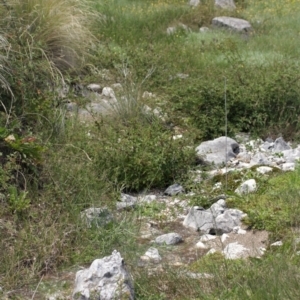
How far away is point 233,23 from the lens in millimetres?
13570

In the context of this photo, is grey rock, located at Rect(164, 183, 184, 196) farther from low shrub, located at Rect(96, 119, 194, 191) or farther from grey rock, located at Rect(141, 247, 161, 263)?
grey rock, located at Rect(141, 247, 161, 263)

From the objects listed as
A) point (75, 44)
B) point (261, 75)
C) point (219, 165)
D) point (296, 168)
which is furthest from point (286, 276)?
point (75, 44)

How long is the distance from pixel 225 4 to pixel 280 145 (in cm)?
963

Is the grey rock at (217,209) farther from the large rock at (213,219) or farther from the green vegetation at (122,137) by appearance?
the green vegetation at (122,137)

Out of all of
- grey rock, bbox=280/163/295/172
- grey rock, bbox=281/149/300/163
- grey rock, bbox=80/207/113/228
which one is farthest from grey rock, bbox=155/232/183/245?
grey rock, bbox=281/149/300/163

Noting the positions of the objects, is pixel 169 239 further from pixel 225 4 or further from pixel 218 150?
pixel 225 4

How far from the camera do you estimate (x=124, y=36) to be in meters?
11.7

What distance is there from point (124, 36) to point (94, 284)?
8.20m

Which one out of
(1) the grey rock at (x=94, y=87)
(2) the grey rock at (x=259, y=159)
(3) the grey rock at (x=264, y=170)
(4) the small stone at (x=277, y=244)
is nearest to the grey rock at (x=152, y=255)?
(4) the small stone at (x=277, y=244)

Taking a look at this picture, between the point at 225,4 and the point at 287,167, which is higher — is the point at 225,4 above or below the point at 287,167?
below

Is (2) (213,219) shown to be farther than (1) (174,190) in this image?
No

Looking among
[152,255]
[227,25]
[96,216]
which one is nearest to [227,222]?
[152,255]

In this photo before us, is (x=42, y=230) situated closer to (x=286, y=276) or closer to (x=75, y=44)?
(x=286, y=276)

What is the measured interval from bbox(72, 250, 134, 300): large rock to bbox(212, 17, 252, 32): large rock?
993cm
